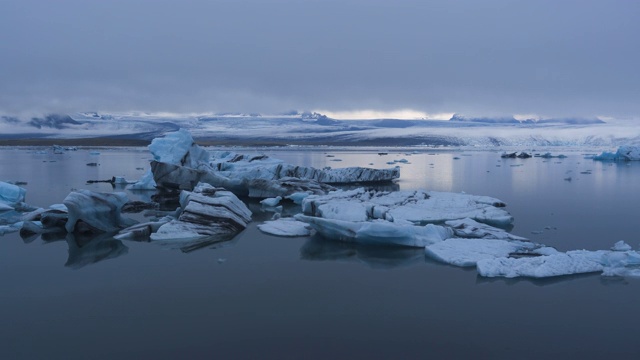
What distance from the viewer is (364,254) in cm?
617

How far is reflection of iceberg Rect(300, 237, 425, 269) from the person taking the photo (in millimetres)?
5801

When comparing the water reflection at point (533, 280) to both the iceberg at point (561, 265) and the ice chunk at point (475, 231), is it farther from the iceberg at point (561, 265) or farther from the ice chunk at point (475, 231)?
the ice chunk at point (475, 231)

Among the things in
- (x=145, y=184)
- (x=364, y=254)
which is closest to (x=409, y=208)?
(x=364, y=254)

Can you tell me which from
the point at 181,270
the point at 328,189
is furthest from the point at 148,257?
the point at 328,189

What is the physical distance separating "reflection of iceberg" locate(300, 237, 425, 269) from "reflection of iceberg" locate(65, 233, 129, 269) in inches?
90.8

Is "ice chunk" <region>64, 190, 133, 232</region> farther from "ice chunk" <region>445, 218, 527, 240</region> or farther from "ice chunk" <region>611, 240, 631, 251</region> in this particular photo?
"ice chunk" <region>611, 240, 631, 251</region>

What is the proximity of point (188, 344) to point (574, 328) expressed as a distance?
2.86m

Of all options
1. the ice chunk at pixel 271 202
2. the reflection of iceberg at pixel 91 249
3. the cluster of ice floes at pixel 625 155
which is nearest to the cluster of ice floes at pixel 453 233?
the ice chunk at pixel 271 202

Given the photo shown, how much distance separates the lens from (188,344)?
354 cm

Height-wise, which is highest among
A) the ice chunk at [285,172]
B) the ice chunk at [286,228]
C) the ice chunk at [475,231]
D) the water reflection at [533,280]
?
the ice chunk at [285,172]

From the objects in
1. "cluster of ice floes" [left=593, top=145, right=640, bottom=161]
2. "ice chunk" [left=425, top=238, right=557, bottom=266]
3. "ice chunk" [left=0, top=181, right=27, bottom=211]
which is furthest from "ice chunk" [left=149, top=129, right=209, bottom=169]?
"cluster of ice floes" [left=593, top=145, right=640, bottom=161]

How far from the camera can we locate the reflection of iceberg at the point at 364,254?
580 centimetres

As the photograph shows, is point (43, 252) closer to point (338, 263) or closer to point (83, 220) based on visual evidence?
point (83, 220)

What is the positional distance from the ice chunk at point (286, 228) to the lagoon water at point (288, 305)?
0.31 m
